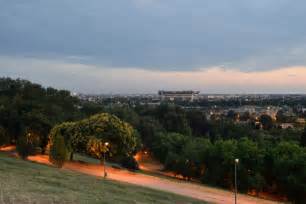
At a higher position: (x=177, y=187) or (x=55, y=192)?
(x=55, y=192)

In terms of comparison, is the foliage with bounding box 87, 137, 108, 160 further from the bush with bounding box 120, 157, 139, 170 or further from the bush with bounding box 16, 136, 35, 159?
the bush with bounding box 120, 157, 139, 170

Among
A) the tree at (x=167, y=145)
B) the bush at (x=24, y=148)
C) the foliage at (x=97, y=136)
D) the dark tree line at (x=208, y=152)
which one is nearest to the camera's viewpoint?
the dark tree line at (x=208, y=152)

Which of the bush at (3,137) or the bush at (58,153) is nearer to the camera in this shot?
the bush at (58,153)

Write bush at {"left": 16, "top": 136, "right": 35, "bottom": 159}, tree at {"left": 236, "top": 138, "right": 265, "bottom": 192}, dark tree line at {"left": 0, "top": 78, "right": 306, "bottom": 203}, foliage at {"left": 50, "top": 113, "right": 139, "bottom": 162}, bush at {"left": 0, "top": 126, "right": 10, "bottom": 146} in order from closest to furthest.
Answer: dark tree line at {"left": 0, "top": 78, "right": 306, "bottom": 203}, tree at {"left": 236, "top": 138, "right": 265, "bottom": 192}, bush at {"left": 16, "top": 136, "right": 35, "bottom": 159}, foliage at {"left": 50, "top": 113, "right": 139, "bottom": 162}, bush at {"left": 0, "top": 126, "right": 10, "bottom": 146}

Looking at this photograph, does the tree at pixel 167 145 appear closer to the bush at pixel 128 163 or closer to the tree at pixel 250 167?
the bush at pixel 128 163

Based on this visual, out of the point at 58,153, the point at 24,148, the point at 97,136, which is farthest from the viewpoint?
the point at 97,136

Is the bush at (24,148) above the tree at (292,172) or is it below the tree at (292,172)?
above

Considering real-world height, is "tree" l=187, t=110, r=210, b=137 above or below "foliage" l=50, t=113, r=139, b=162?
below

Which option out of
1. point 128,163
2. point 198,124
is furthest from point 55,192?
point 198,124

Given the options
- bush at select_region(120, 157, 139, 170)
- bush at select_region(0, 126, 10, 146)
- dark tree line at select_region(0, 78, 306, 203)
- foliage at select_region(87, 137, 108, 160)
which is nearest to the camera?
dark tree line at select_region(0, 78, 306, 203)

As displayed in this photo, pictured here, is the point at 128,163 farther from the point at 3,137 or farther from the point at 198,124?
the point at 198,124

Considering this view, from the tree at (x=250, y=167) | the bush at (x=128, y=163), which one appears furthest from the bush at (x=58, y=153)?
the tree at (x=250, y=167)

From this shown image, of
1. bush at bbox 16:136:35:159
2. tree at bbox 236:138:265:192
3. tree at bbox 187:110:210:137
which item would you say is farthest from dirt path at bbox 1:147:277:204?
tree at bbox 187:110:210:137

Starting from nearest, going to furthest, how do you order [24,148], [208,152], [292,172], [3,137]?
[292,172]
[24,148]
[208,152]
[3,137]
